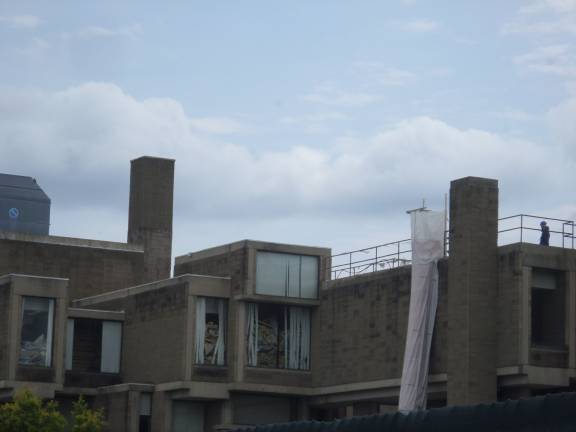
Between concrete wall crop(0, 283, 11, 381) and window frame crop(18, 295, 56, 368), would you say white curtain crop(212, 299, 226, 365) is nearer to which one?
window frame crop(18, 295, 56, 368)

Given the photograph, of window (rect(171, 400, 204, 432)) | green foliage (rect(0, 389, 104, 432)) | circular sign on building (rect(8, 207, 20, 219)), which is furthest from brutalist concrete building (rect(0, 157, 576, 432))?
circular sign on building (rect(8, 207, 20, 219))

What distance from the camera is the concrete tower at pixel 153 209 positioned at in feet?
250

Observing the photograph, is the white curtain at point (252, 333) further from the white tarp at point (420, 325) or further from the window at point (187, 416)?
the white tarp at point (420, 325)

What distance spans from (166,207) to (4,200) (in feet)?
148

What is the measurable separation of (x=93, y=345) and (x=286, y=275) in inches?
450

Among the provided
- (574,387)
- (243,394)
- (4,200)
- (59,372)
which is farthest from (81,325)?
(4,200)

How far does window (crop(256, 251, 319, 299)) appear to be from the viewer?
195 ft

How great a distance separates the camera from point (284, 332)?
60062 mm

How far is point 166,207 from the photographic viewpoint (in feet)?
Result: 255

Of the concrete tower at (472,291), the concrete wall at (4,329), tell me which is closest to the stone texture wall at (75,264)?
the concrete wall at (4,329)

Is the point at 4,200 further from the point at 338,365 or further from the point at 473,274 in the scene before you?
the point at 473,274

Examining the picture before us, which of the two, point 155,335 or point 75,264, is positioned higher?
point 75,264

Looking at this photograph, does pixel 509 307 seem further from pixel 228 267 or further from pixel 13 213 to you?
pixel 13 213

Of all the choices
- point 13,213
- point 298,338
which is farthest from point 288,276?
point 13,213
